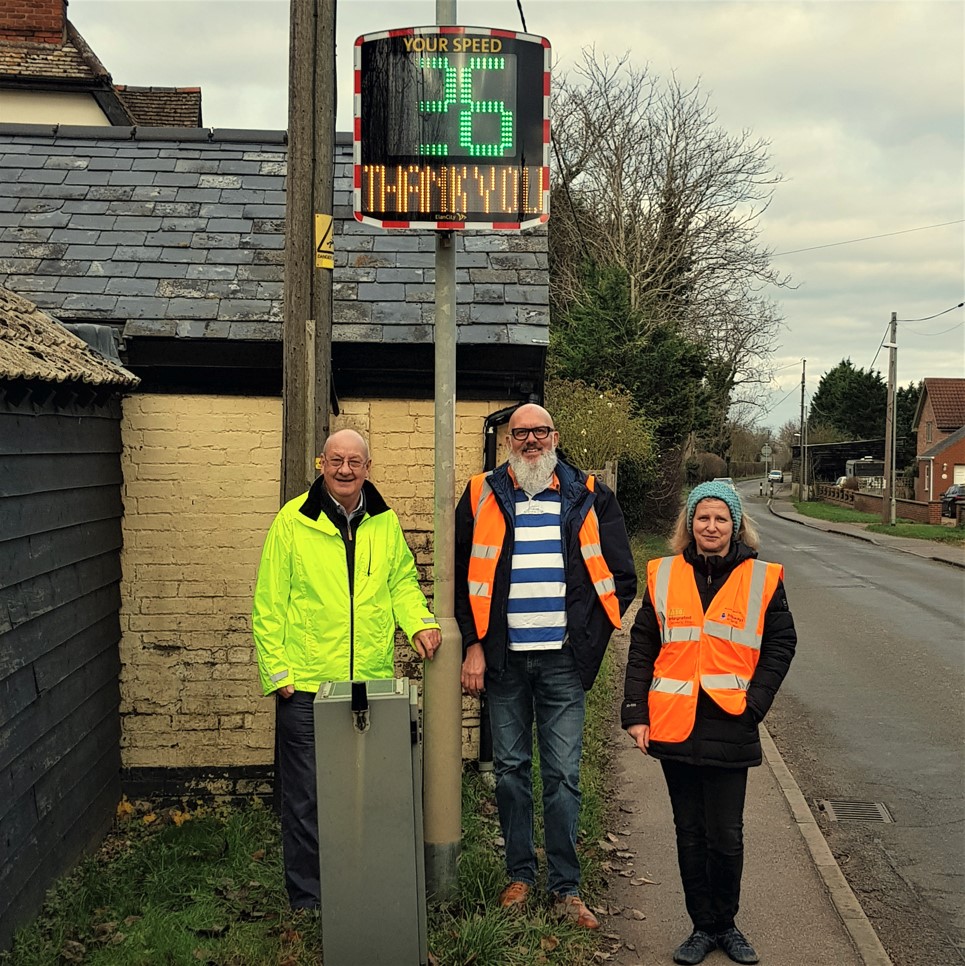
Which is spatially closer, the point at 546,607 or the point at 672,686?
the point at 672,686

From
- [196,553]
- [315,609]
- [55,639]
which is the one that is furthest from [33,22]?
[315,609]

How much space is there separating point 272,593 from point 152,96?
21.8 metres

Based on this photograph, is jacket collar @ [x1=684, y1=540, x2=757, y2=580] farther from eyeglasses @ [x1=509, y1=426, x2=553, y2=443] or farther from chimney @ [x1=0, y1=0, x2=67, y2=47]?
chimney @ [x1=0, y1=0, x2=67, y2=47]

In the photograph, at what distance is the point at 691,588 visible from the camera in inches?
165

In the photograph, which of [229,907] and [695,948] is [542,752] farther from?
[229,907]

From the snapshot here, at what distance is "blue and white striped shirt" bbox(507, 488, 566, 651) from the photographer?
4.43 metres

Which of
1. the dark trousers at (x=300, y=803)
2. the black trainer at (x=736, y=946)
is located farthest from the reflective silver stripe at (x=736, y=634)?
the dark trousers at (x=300, y=803)

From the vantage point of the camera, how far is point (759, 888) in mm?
5254

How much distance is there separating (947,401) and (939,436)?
2368mm

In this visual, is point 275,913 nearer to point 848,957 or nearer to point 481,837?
point 481,837

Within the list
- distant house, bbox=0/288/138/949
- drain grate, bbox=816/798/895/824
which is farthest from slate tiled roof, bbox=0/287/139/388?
drain grate, bbox=816/798/895/824

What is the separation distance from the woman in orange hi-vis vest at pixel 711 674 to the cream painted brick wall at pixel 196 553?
2.96 metres

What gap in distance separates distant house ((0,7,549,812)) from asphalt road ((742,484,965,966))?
3.08 meters

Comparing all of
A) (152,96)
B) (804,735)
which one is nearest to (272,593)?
(804,735)
